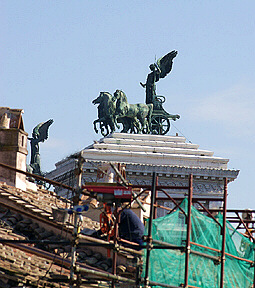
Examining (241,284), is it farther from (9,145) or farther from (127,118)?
(127,118)

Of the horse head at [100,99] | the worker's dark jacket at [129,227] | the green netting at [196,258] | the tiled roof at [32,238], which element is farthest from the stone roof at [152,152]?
the worker's dark jacket at [129,227]

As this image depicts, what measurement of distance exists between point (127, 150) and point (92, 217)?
191 feet

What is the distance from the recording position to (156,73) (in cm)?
11962

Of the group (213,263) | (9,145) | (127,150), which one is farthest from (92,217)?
(127,150)

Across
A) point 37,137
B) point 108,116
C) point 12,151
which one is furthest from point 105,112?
point 12,151

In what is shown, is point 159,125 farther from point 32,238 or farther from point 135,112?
point 32,238

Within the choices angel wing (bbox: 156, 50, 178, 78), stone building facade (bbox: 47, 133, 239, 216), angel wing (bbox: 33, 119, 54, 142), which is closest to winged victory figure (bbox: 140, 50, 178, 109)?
angel wing (bbox: 156, 50, 178, 78)

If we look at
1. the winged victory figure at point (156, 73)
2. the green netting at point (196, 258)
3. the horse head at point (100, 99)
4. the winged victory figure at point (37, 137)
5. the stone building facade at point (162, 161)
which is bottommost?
the green netting at point (196, 258)

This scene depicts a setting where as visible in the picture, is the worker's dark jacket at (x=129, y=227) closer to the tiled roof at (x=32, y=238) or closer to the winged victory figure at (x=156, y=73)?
the tiled roof at (x=32, y=238)

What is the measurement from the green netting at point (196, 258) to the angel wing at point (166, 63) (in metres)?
83.0

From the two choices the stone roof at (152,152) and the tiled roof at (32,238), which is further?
the stone roof at (152,152)

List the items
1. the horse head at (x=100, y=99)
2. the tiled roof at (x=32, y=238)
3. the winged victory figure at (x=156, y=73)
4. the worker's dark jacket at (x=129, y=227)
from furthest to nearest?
the winged victory figure at (x=156, y=73), the horse head at (x=100, y=99), the worker's dark jacket at (x=129, y=227), the tiled roof at (x=32, y=238)

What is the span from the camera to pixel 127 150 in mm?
102250

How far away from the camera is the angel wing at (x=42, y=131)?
121938 mm
